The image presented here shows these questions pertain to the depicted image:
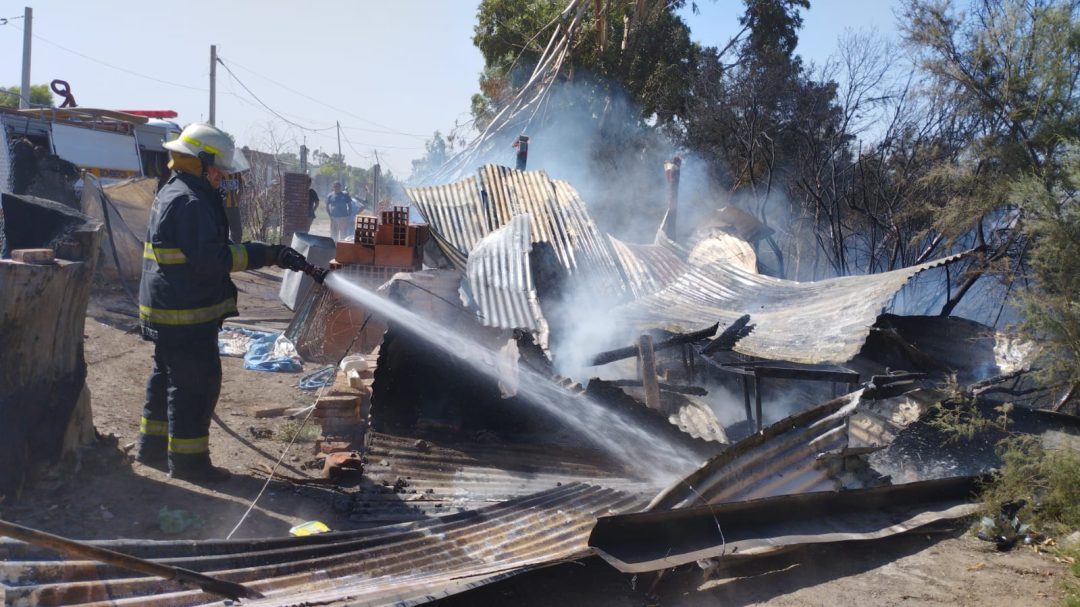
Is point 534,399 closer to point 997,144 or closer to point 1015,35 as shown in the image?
point 997,144

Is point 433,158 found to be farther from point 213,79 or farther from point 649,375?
point 649,375

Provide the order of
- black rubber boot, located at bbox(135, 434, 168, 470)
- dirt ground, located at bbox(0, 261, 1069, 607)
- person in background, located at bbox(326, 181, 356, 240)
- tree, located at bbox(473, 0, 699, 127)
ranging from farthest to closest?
person in background, located at bbox(326, 181, 356, 240) → tree, located at bbox(473, 0, 699, 127) → black rubber boot, located at bbox(135, 434, 168, 470) → dirt ground, located at bbox(0, 261, 1069, 607)

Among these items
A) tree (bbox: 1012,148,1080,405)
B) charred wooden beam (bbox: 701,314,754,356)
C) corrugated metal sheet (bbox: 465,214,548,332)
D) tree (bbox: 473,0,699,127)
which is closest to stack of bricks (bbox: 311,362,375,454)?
corrugated metal sheet (bbox: 465,214,548,332)

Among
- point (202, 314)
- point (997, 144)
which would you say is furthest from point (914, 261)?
point (202, 314)

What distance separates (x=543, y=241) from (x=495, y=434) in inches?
145

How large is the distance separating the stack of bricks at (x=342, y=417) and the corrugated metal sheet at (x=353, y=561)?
81.0 inches

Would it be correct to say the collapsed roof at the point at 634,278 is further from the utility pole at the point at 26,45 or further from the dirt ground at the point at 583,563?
the utility pole at the point at 26,45

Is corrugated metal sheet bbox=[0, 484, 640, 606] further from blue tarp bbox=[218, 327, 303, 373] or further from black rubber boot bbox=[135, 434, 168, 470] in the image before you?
blue tarp bbox=[218, 327, 303, 373]

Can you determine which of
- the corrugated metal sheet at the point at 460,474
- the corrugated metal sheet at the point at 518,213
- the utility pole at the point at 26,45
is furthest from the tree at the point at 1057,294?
the utility pole at the point at 26,45

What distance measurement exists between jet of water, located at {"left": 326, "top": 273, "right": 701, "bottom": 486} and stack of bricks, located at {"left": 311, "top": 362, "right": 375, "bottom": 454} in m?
0.68

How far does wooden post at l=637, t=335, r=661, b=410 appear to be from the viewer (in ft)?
19.6

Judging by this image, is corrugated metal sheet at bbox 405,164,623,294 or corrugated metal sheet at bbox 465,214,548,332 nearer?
corrugated metal sheet at bbox 465,214,548,332

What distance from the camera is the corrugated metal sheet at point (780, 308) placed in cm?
648

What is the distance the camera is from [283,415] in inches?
248
